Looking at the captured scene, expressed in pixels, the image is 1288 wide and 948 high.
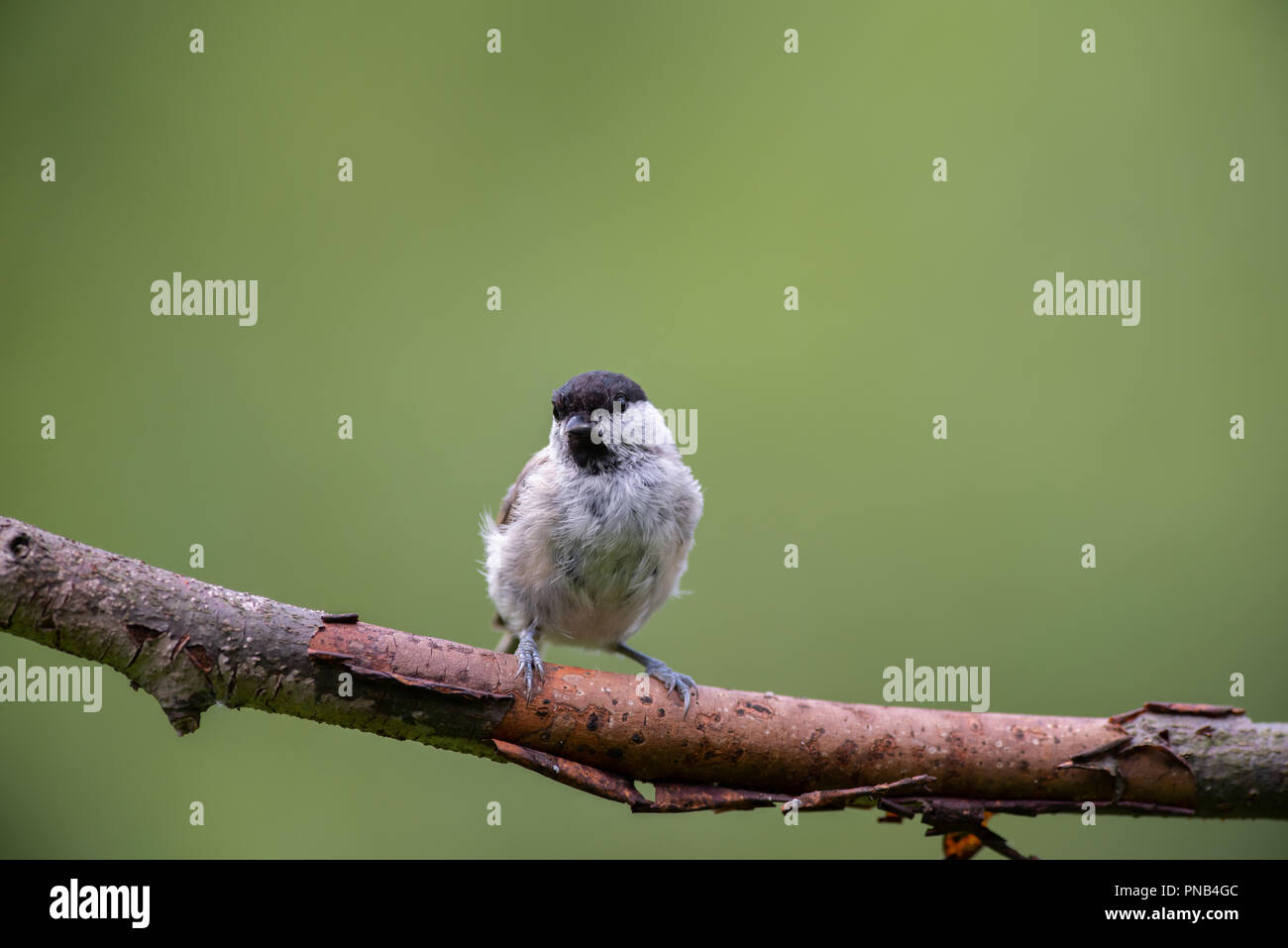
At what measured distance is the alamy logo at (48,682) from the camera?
2.84 metres

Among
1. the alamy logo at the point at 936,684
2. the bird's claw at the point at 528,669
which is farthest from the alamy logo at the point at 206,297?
the alamy logo at the point at 936,684

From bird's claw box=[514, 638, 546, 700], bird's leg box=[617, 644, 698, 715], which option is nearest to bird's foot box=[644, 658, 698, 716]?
bird's leg box=[617, 644, 698, 715]

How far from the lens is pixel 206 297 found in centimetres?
394

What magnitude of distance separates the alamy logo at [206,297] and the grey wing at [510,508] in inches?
75.4

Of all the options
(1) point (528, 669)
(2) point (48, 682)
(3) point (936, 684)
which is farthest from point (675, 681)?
(2) point (48, 682)

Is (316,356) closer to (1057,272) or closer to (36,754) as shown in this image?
(36,754)

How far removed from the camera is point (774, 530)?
12.2 ft

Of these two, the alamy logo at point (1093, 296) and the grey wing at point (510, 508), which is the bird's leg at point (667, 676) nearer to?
the grey wing at point (510, 508)

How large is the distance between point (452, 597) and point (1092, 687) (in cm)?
263

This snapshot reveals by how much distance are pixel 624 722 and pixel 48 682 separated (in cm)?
232

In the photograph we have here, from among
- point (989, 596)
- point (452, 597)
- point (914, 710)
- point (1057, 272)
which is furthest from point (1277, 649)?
point (452, 597)

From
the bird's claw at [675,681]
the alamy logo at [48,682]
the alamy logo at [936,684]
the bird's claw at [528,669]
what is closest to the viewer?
the bird's claw at [528,669]

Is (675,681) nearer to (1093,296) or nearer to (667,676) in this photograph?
(667,676)

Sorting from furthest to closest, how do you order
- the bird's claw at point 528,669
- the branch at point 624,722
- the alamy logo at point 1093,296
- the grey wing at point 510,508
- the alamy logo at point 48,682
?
the alamy logo at point 1093,296
the alamy logo at point 48,682
the grey wing at point 510,508
the bird's claw at point 528,669
the branch at point 624,722
